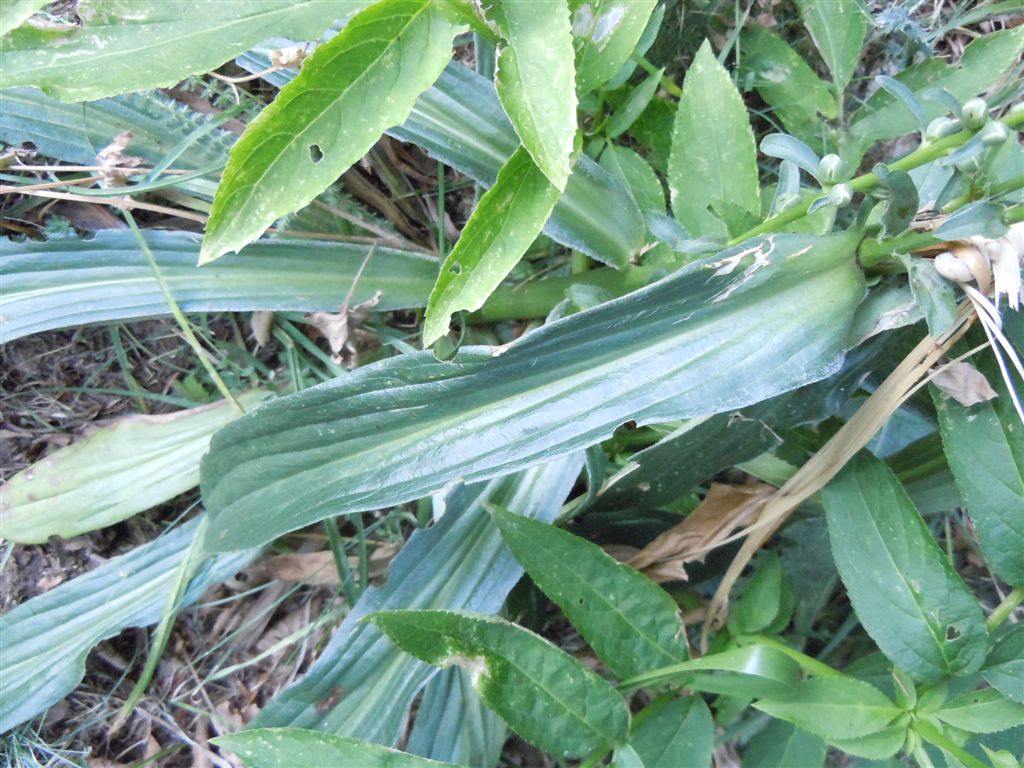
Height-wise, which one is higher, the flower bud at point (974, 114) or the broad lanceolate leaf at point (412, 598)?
the flower bud at point (974, 114)

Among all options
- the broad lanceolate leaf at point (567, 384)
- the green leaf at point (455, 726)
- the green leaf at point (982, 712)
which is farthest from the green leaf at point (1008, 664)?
the green leaf at point (455, 726)

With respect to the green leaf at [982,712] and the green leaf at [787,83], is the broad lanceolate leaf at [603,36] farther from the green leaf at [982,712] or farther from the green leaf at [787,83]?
the green leaf at [982,712]

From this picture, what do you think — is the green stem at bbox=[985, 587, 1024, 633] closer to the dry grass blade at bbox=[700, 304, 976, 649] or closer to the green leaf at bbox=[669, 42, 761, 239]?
the dry grass blade at bbox=[700, 304, 976, 649]

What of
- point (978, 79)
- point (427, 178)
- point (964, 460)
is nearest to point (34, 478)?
point (427, 178)

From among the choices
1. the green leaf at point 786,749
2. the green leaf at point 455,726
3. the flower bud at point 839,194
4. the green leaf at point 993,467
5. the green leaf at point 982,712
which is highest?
the flower bud at point 839,194

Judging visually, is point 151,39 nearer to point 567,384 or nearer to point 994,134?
point 567,384

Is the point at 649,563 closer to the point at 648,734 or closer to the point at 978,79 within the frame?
the point at 648,734

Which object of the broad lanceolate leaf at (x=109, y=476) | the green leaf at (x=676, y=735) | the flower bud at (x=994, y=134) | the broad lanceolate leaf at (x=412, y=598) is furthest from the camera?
the broad lanceolate leaf at (x=109, y=476)
